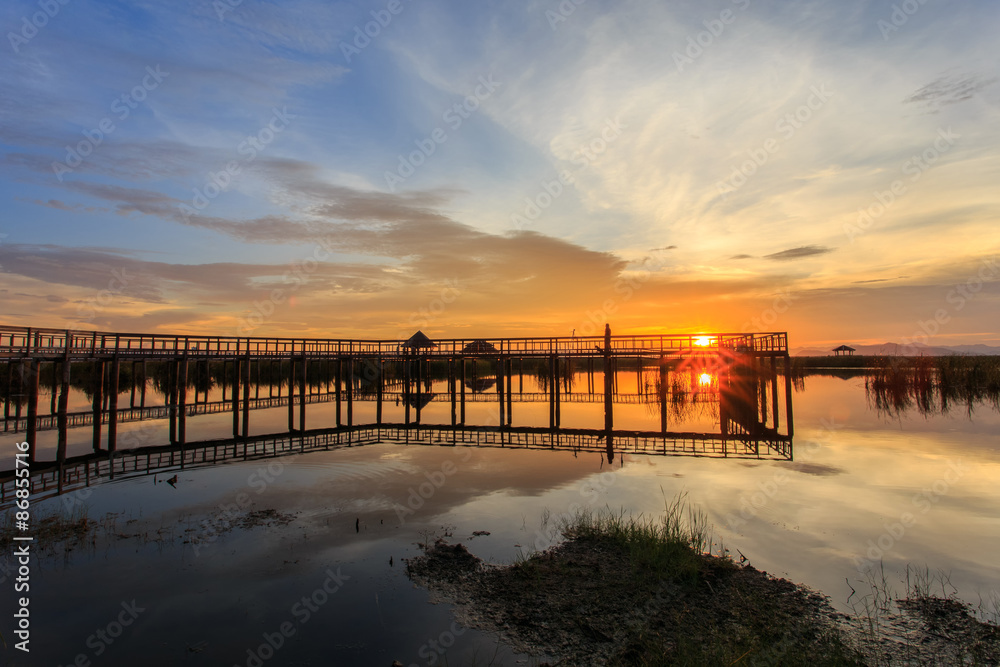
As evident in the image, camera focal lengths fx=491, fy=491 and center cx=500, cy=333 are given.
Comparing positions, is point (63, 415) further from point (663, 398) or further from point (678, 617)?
point (663, 398)

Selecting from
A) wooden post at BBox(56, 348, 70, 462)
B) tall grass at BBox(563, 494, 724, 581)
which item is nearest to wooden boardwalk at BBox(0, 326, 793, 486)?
wooden post at BBox(56, 348, 70, 462)

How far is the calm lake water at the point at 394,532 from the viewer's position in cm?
714

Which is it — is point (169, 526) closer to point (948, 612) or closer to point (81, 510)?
point (81, 510)

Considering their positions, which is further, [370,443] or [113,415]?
[370,443]

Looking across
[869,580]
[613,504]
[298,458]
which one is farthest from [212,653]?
[298,458]

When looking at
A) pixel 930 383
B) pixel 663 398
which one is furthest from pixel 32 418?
pixel 930 383

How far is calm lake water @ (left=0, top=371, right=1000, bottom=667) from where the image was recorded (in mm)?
7145

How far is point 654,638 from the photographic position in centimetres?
680

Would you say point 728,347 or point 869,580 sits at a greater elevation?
point 728,347

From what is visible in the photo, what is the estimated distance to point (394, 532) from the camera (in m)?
11.1

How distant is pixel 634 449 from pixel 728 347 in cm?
1297

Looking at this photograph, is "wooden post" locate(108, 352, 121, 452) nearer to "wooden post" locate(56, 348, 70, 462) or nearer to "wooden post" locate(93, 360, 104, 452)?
"wooden post" locate(93, 360, 104, 452)

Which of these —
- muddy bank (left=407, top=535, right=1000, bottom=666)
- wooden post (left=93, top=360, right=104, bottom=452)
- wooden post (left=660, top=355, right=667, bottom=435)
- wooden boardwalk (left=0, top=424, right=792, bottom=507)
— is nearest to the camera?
muddy bank (left=407, top=535, right=1000, bottom=666)

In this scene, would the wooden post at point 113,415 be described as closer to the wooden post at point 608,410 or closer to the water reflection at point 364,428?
the water reflection at point 364,428
